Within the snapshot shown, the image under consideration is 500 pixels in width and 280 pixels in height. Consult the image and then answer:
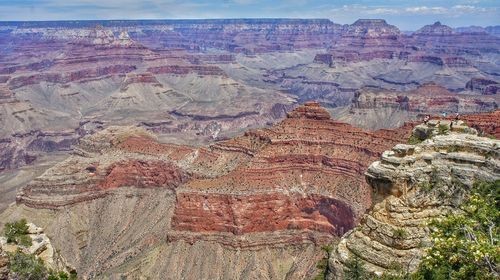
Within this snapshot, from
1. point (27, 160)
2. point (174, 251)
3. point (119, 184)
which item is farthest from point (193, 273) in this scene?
point (27, 160)

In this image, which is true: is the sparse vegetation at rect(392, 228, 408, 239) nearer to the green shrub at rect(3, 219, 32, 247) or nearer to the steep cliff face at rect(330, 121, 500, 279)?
the steep cliff face at rect(330, 121, 500, 279)

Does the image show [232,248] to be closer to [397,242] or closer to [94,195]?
[94,195]

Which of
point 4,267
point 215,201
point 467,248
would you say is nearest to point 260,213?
point 215,201

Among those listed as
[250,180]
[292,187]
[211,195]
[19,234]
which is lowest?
[292,187]

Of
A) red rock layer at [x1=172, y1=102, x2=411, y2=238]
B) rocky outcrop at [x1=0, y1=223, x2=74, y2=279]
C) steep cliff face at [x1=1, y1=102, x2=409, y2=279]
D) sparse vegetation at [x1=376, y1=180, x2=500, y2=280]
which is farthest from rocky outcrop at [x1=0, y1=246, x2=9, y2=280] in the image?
red rock layer at [x1=172, y1=102, x2=411, y2=238]

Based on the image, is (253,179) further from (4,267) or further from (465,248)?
(465,248)
